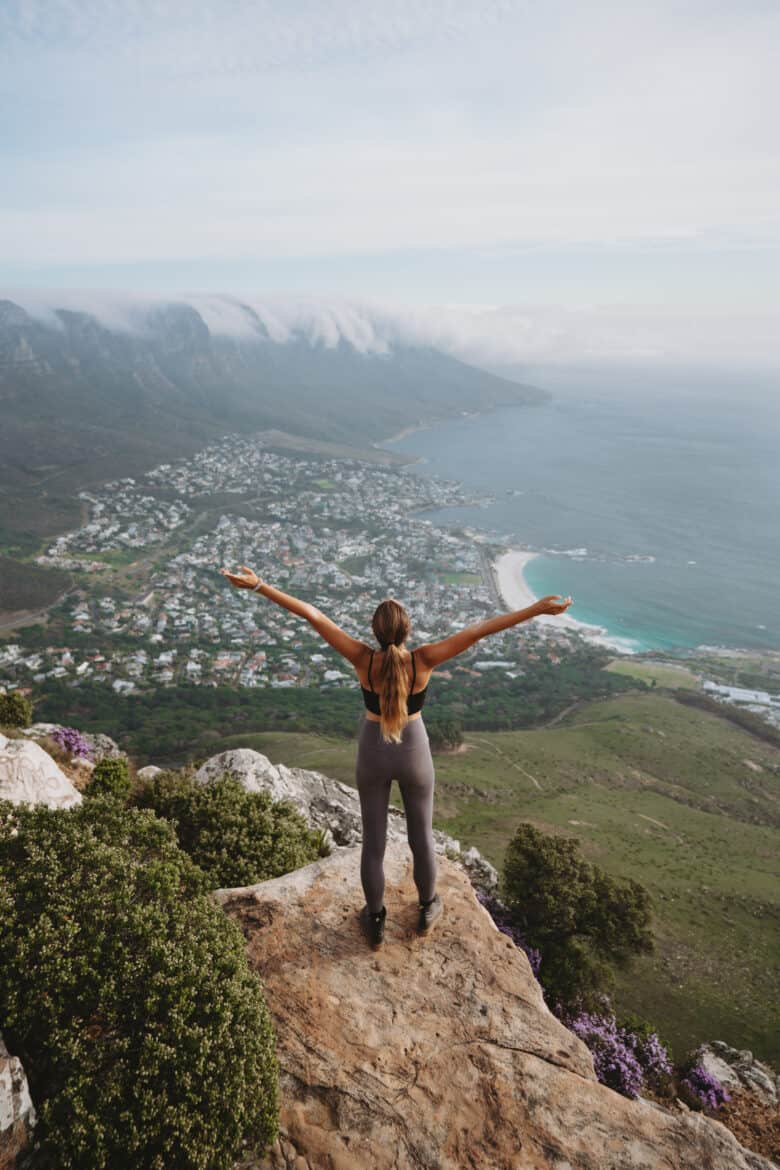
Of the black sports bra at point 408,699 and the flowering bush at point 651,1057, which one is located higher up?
the black sports bra at point 408,699

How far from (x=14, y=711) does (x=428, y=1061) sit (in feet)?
57.4

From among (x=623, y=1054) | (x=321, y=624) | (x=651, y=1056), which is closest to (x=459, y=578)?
(x=651, y=1056)

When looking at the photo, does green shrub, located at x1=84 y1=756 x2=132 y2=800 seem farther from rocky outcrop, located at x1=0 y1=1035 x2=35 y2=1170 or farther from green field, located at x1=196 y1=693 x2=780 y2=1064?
green field, located at x1=196 y1=693 x2=780 y2=1064

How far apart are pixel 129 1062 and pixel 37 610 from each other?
261 feet

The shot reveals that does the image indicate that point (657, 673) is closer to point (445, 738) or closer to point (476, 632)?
point (445, 738)

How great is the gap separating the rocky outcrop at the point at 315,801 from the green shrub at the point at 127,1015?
29.0 ft

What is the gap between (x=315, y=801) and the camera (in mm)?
15414

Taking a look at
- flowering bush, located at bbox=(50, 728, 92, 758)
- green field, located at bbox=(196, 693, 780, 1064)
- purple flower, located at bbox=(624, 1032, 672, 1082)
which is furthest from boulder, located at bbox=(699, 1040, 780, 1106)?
flowering bush, located at bbox=(50, 728, 92, 758)

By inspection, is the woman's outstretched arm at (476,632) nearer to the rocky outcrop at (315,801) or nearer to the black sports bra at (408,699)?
the black sports bra at (408,699)

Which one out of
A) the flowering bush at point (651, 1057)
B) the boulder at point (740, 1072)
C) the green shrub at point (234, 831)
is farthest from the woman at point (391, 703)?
the boulder at point (740, 1072)

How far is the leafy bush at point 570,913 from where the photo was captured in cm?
1292

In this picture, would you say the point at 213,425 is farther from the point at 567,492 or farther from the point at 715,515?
the point at 715,515

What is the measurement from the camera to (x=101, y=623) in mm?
70938

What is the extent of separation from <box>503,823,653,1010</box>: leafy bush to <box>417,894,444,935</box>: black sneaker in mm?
7787
